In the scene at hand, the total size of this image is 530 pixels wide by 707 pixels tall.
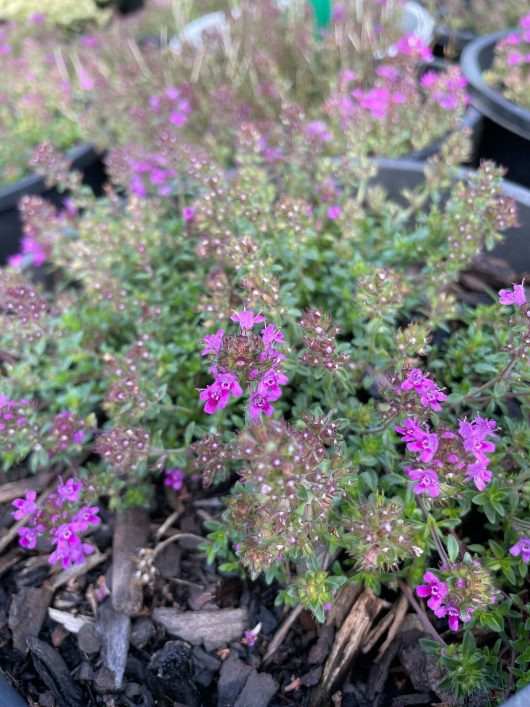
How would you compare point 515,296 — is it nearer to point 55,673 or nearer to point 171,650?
point 171,650

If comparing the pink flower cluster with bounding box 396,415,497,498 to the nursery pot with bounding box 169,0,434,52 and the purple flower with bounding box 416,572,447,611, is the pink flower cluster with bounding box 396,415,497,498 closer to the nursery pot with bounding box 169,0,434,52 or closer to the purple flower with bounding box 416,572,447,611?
the purple flower with bounding box 416,572,447,611

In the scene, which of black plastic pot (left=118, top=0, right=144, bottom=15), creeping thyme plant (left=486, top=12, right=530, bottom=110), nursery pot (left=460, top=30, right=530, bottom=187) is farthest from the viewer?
black plastic pot (left=118, top=0, right=144, bottom=15)

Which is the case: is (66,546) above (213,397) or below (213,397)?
below

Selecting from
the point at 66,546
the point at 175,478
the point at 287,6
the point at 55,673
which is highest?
the point at 287,6

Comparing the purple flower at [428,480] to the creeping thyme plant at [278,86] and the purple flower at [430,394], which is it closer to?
the purple flower at [430,394]

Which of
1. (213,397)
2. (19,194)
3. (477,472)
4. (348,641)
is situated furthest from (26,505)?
(19,194)

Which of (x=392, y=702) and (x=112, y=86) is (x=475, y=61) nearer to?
(x=112, y=86)

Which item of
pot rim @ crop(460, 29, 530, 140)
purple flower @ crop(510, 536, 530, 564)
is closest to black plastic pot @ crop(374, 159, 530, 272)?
pot rim @ crop(460, 29, 530, 140)
